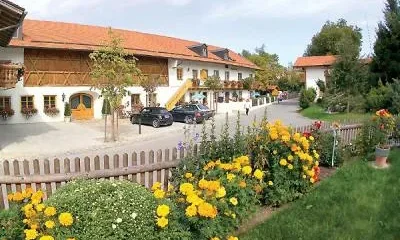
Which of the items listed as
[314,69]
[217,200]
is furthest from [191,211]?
[314,69]

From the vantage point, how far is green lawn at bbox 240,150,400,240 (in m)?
5.26

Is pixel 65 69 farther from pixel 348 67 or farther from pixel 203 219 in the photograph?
pixel 203 219

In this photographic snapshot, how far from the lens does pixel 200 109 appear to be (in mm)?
27531

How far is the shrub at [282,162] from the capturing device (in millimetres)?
6426

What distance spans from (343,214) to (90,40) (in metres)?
29.3

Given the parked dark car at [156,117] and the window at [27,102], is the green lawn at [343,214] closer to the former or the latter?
the parked dark car at [156,117]

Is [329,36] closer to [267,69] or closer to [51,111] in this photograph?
[267,69]

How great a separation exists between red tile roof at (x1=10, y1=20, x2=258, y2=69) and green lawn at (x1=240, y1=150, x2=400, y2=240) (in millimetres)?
23200

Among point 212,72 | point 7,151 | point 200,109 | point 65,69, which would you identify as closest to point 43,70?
point 65,69

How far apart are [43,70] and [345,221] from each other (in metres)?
26.5

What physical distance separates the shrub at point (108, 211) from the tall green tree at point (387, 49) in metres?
29.5

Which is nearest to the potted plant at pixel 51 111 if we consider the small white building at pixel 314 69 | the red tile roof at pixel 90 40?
the red tile roof at pixel 90 40

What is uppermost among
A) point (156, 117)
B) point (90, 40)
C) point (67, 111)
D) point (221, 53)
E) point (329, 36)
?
point (329, 36)

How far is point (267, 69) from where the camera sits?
68062 mm
